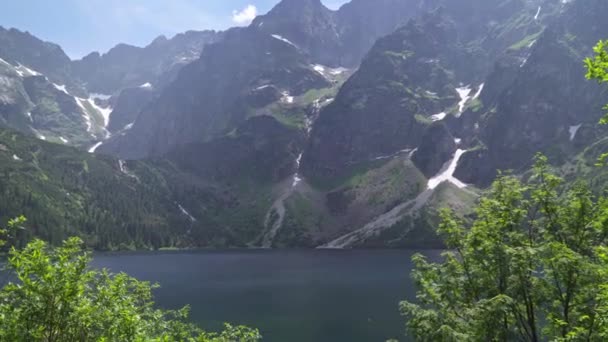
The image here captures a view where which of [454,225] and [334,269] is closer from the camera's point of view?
[454,225]

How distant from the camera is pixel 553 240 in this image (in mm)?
19766

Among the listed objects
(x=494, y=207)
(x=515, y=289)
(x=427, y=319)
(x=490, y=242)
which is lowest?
(x=427, y=319)

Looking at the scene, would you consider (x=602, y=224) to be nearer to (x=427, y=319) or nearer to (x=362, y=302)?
(x=427, y=319)

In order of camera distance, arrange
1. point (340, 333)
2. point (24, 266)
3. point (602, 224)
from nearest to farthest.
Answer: point (24, 266), point (602, 224), point (340, 333)

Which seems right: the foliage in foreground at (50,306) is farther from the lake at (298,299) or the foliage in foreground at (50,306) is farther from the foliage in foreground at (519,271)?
the lake at (298,299)

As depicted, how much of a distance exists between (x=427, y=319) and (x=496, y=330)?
3.03 metres

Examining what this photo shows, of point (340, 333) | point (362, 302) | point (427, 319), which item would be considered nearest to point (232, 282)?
point (362, 302)

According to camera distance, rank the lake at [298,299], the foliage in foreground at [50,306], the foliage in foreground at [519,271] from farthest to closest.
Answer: the lake at [298,299]
the foliage in foreground at [519,271]
the foliage in foreground at [50,306]

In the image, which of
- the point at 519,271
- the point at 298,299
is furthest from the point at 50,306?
the point at 298,299

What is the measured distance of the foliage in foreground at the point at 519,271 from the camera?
17.6 m

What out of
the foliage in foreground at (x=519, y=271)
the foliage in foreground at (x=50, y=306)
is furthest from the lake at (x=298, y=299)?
the foliage in foreground at (x=50, y=306)

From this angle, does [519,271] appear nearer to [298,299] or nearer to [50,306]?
[50,306]

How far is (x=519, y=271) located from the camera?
18.1 metres

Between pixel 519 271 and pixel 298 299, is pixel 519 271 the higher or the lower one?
the higher one
